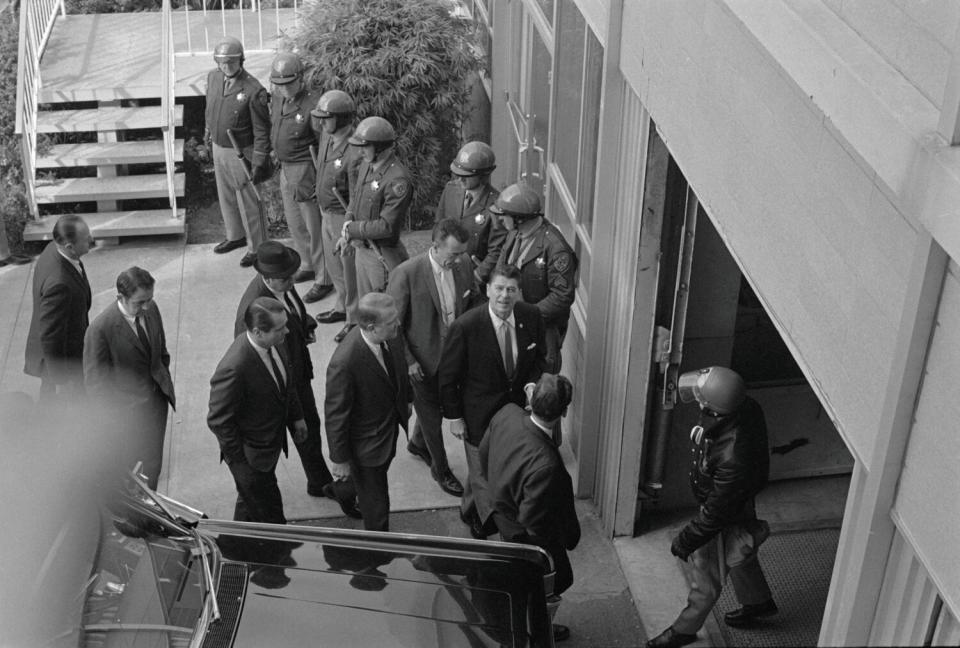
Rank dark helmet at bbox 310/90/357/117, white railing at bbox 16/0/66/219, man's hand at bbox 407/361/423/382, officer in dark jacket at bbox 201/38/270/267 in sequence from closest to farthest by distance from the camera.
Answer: man's hand at bbox 407/361/423/382, dark helmet at bbox 310/90/357/117, officer in dark jacket at bbox 201/38/270/267, white railing at bbox 16/0/66/219

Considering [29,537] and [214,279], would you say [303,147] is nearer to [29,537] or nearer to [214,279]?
[214,279]

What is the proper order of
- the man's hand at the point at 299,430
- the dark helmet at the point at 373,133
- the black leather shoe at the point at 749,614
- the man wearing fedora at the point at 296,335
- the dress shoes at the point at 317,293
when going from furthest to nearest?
the dress shoes at the point at 317,293 < the dark helmet at the point at 373,133 < the man's hand at the point at 299,430 < the man wearing fedora at the point at 296,335 < the black leather shoe at the point at 749,614

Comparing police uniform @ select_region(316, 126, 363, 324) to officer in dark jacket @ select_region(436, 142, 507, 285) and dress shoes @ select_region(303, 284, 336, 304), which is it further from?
officer in dark jacket @ select_region(436, 142, 507, 285)

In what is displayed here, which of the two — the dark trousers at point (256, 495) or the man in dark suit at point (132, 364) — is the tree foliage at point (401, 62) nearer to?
the man in dark suit at point (132, 364)

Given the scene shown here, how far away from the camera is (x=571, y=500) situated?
5414 mm

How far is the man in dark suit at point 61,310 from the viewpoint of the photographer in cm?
670

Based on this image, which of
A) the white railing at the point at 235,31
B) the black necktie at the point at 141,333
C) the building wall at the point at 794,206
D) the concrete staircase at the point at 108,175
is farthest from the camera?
the white railing at the point at 235,31

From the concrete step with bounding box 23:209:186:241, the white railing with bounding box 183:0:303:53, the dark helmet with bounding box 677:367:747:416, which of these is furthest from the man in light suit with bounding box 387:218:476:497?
the white railing with bounding box 183:0:303:53

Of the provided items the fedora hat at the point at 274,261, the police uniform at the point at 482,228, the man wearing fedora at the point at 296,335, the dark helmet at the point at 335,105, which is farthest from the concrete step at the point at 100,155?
the fedora hat at the point at 274,261

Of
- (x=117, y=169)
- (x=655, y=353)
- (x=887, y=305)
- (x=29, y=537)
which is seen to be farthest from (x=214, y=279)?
(x=887, y=305)

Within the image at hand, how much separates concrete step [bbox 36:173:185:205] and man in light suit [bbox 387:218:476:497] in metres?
4.55

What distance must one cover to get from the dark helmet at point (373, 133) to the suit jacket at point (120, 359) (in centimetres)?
211

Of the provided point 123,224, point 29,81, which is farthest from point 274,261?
point 29,81

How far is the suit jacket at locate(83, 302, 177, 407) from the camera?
620 centimetres
